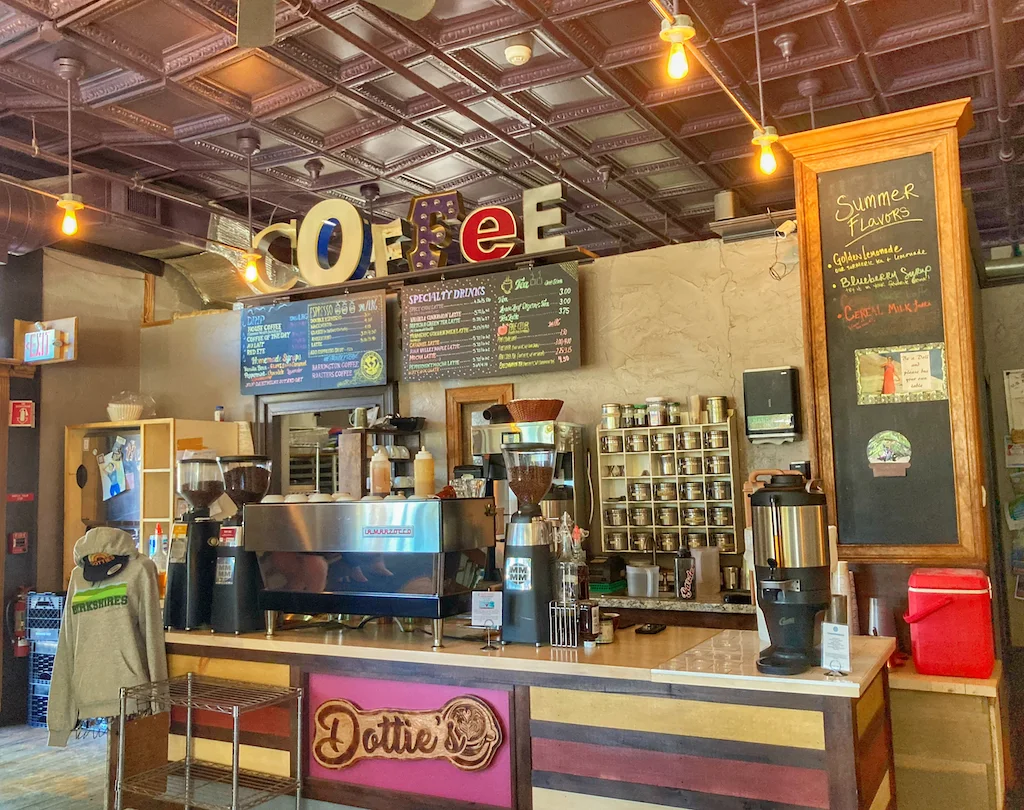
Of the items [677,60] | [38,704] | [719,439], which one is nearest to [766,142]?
[677,60]

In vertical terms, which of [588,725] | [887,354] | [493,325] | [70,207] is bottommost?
[588,725]

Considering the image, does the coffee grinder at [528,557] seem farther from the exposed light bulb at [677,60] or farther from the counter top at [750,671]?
the exposed light bulb at [677,60]

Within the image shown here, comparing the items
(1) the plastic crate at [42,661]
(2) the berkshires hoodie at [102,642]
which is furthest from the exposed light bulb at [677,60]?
(1) the plastic crate at [42,661]

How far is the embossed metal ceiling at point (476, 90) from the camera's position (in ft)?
15.0

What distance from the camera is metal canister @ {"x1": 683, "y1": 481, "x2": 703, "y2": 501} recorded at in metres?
5.08

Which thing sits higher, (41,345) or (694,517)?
(41,345)

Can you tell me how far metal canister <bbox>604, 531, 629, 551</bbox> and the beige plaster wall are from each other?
0.73 meters

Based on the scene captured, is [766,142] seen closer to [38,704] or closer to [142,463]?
[142,463]

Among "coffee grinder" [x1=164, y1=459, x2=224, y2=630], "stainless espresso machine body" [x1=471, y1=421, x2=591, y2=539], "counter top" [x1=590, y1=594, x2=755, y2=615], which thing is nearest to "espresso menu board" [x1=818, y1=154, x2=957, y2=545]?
A: "counter top" [x1=590, y1=594, x2=755, y2=615]

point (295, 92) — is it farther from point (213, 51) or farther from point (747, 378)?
point (747, 378)

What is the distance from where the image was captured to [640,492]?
207 inches

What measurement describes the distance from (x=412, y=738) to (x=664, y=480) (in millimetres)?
2637

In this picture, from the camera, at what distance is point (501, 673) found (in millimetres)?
2863

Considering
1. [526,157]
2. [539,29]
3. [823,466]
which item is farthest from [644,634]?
[526,157]
